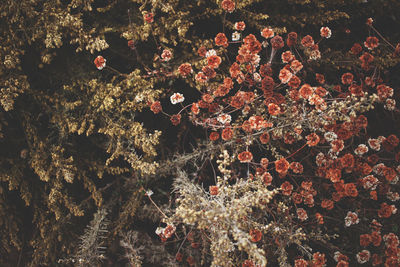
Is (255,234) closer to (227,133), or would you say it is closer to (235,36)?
(227,133)

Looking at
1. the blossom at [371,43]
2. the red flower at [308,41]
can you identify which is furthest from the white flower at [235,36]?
the blossom at [371,43]

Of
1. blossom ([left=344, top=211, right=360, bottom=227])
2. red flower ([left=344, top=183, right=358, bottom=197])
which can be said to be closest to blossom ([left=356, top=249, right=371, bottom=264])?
blossom ([left=344, top=211, right=360, bottom=227])

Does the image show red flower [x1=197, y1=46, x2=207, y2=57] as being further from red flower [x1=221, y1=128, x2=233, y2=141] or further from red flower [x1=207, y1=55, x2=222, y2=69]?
red flower [x1=221, y1=128, x2=233, y2=141]

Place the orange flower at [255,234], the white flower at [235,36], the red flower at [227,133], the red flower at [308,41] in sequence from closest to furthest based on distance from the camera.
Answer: the orange flower at [255,234], the red flower at [227,133], the red flower at [308,41], the white flower at [235,36]

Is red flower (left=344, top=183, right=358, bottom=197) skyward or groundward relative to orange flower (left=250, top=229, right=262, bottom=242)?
skyward

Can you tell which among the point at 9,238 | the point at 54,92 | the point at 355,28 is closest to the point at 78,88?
the point at 54,92

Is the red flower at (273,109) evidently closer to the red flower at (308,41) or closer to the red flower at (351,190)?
the red flower at (308,41)

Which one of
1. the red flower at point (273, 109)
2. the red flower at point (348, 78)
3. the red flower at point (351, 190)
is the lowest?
the red flower at point (351, 190)

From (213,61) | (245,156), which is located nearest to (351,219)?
(245,156)

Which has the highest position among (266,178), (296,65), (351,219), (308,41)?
(308,41)

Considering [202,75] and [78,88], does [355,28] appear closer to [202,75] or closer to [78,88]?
[202,75]

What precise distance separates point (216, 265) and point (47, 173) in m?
1.18

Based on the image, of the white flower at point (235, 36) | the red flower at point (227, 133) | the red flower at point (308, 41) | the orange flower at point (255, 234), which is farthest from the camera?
the white flower at point (235, 36)

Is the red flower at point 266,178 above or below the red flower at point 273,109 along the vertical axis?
below
